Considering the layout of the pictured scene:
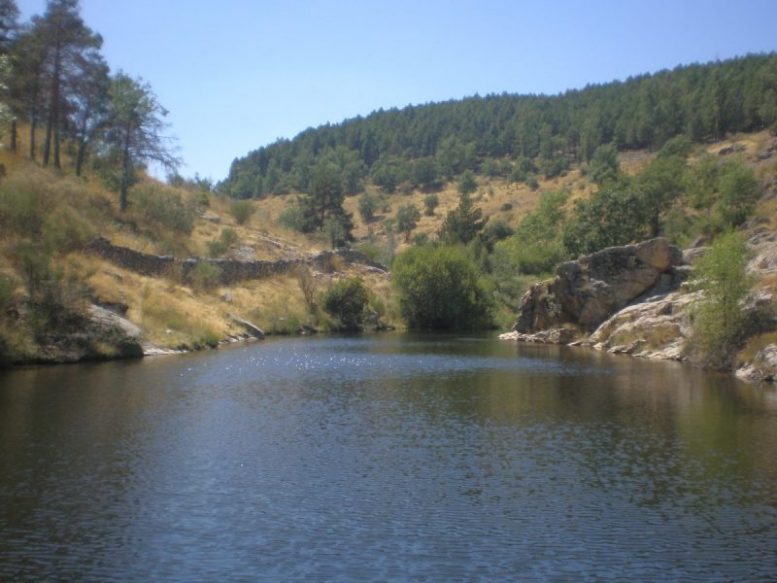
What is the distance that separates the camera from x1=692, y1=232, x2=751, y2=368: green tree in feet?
155

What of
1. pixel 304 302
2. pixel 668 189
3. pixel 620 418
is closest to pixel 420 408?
pixel 620 418

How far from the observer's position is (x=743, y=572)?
1539 centimetres

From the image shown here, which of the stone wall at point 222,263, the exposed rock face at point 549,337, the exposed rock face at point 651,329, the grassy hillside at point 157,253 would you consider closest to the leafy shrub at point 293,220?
the grassy hillside at point 157,253

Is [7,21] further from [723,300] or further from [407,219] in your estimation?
[407,219]

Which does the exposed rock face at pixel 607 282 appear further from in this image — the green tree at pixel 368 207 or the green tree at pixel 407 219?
the green tree at pixel 368 207

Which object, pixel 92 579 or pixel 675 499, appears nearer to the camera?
pixel 92 579

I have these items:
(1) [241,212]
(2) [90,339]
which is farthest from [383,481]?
(1) [241,212]

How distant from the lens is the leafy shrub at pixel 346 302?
294 feet

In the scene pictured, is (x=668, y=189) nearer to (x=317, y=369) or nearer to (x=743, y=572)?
(x=317, y=369)

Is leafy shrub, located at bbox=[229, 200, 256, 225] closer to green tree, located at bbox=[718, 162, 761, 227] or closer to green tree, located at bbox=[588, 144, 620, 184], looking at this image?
green tree, located at bbox=[718, 162, 761, 227]

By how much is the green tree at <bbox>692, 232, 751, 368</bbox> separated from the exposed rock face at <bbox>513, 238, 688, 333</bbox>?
64.4 ft

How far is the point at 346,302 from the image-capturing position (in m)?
90.3

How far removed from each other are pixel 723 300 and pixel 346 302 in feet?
164

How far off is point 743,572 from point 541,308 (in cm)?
6514
